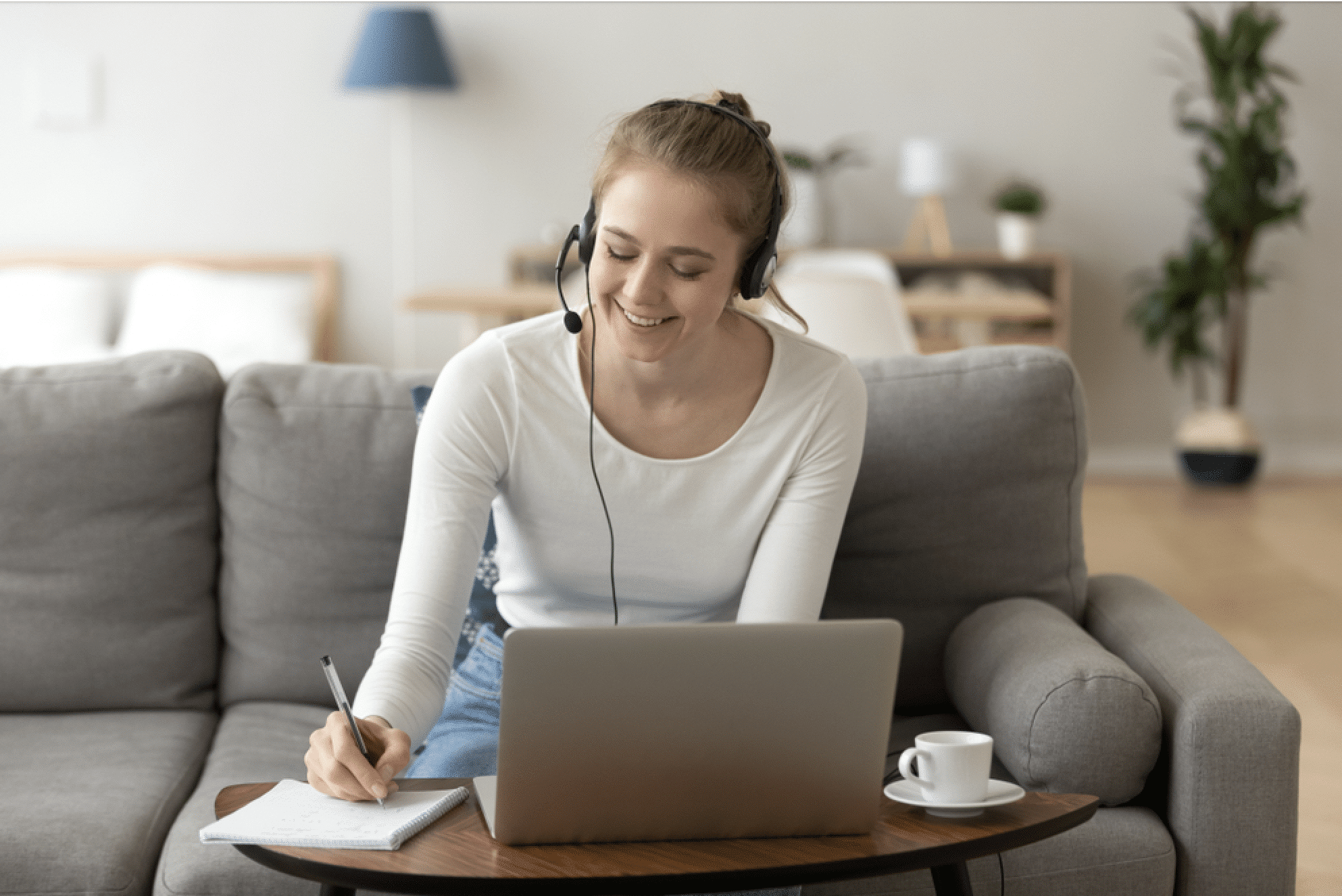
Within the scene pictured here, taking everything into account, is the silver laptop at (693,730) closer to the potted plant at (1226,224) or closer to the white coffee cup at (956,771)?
the white coffee cup at (956,771)

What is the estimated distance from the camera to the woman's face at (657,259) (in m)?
1.27

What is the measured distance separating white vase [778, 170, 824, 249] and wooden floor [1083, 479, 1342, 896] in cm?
150

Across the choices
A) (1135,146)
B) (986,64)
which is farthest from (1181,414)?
(986,64)

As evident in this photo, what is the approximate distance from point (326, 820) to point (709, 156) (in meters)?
0.71

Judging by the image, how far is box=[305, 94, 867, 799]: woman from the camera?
128cm

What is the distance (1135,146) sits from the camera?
547cm

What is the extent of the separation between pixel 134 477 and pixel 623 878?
105 centimetres

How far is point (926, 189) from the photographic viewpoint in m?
5.18

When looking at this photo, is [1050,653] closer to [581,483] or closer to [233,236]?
[581,483]

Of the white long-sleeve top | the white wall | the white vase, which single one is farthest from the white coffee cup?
the white wall

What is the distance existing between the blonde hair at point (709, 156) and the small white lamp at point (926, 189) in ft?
13.1

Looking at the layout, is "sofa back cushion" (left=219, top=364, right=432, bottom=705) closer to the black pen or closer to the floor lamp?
the black pen

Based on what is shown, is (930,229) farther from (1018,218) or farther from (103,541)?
(103,541)

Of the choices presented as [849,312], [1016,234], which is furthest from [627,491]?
[1016,234]
